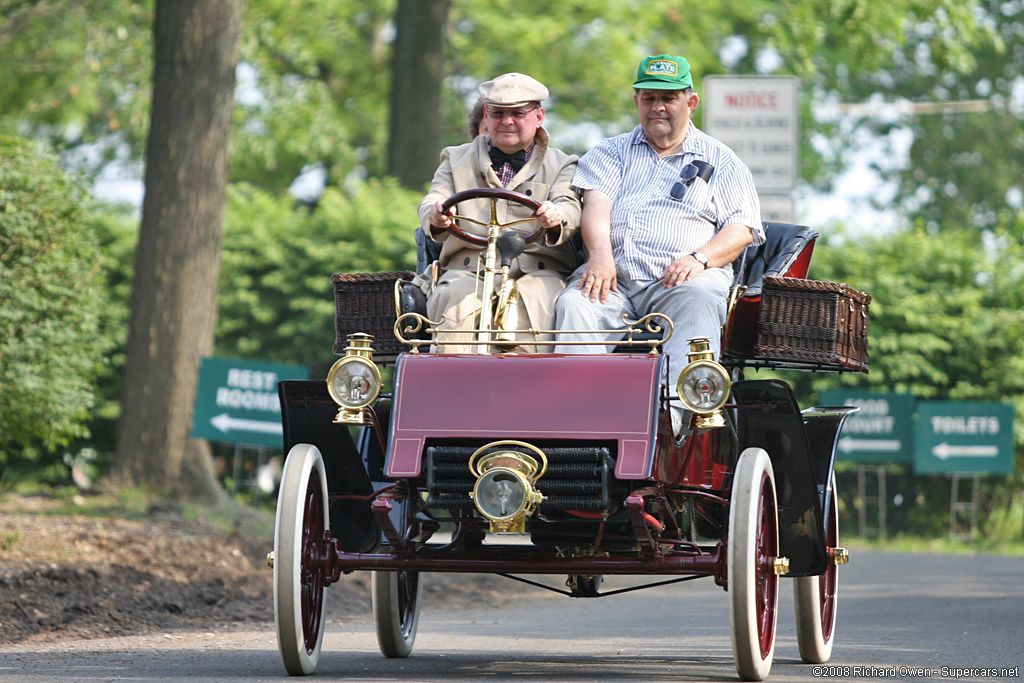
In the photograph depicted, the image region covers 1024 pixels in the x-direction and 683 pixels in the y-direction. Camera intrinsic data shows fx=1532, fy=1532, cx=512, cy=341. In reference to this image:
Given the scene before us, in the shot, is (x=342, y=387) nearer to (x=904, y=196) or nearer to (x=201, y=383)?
(x=201, y=383)

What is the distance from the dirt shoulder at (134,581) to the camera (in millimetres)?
7992

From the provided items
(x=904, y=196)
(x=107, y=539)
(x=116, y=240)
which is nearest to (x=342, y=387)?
(x=107, y=539)

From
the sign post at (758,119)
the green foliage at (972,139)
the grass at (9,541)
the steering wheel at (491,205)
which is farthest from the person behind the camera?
the green foliage at (972,139)

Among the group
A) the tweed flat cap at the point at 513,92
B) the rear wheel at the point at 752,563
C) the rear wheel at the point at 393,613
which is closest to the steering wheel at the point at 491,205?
the tweed flat cap at the point at 513,92

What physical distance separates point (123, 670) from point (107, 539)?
322cm

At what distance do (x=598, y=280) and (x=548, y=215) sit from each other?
13.6 inches

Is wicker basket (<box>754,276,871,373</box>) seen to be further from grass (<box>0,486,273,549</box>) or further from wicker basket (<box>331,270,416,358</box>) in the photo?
grass (<box>0,486,273,549</box>)

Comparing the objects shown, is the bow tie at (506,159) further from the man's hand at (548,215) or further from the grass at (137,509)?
the grass at (137,509)

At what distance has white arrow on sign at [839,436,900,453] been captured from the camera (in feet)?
50.0

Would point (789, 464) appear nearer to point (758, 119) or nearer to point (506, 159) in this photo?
point (506, 159)

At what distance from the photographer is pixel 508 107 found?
6.82m

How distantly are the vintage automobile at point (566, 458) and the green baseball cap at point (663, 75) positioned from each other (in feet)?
2.61

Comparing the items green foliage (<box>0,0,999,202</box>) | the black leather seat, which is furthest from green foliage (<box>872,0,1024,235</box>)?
the black leather seat

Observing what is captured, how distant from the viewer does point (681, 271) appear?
6457mm
